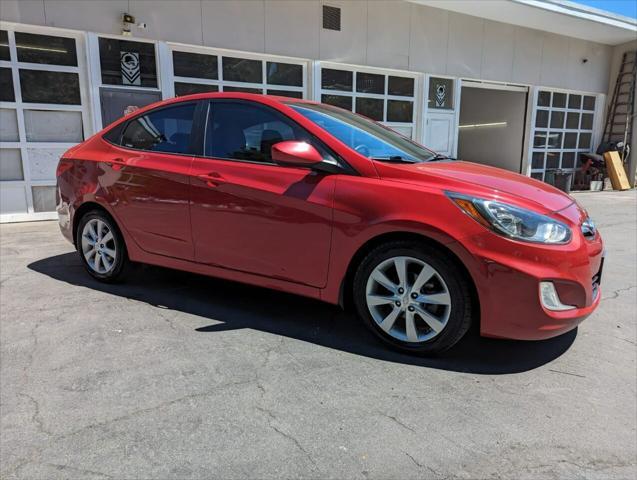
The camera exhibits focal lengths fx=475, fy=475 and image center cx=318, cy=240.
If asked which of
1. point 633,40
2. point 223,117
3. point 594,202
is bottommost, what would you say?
point 594,202

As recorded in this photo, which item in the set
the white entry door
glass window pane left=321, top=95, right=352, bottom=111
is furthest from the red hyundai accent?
the white entry door

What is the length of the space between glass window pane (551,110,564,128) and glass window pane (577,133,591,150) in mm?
1217

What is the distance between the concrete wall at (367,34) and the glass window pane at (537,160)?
2006 mm

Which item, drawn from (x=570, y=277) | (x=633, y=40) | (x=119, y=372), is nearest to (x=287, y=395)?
(x=119, y=372)

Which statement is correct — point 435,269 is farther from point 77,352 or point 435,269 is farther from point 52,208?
point 52,208

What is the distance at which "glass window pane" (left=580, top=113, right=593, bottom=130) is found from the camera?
1528 centimetres

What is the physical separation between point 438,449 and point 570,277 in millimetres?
1276

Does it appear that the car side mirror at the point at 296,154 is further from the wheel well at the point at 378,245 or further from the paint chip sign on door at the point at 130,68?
the paint chip sign on door at the point at 130,68

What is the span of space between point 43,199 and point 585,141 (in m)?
15.6

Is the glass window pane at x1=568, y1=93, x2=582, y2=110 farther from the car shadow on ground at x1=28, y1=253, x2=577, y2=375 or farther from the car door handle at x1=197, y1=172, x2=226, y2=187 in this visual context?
the car door handle at x1=197, y1=172, x2=226, y2=187

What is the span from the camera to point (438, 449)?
7.11ft

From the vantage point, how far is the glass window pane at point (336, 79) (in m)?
10.0

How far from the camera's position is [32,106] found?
7578mm

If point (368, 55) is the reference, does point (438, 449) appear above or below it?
below
